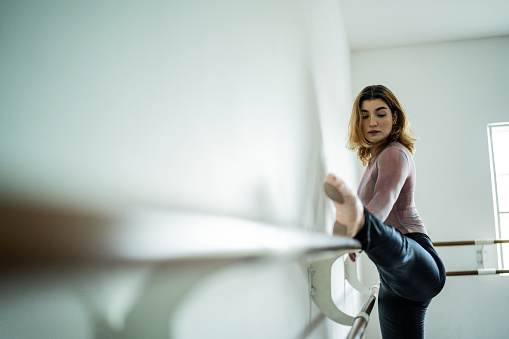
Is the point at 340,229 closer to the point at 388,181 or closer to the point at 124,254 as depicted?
the point at 124,254

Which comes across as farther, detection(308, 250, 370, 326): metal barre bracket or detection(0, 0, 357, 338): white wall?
detection(308, 250, 370, 326): metal barre bracket

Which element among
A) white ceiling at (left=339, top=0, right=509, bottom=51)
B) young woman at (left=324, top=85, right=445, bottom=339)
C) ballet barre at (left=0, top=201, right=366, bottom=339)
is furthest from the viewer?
white ceiling at (left=339, top=0, right=509, bottom=51)

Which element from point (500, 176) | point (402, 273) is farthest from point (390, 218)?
point (500, 176)

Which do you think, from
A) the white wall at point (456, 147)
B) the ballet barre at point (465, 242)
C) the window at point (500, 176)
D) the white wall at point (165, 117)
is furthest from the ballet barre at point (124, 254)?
the window at point (500, 176)

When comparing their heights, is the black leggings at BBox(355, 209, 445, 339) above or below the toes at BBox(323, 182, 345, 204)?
below

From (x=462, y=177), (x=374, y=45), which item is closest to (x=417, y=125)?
(x=462, y=177)

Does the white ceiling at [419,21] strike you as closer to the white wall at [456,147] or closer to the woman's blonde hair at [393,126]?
the white wall at [456,147]

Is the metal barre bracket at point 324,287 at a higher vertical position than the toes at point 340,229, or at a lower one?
lower

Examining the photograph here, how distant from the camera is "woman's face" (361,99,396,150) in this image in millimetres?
1585

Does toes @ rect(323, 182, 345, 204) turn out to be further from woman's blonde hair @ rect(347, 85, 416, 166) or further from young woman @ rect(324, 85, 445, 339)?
woman's blonde hair @ rect(347, 85, 416, 166)

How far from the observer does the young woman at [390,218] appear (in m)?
0.81

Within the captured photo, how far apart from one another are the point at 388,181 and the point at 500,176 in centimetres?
247

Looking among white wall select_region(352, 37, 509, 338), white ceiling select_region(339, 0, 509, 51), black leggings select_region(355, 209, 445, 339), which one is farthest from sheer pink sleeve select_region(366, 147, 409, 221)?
white wall select_region(352, 37, 509, 338)

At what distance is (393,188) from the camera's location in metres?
1.24
